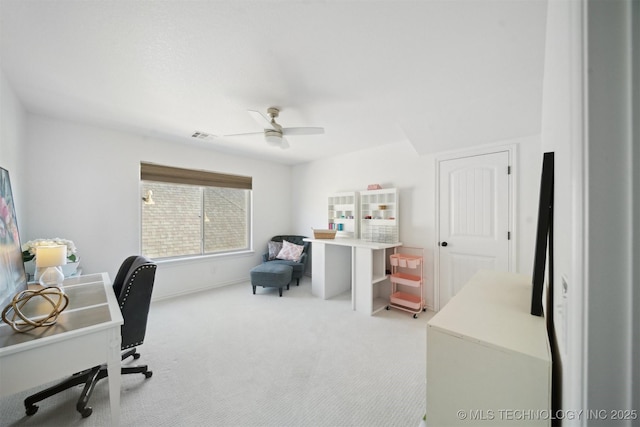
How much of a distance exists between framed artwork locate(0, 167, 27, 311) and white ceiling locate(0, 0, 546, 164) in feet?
3.32

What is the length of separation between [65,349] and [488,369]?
1960mm

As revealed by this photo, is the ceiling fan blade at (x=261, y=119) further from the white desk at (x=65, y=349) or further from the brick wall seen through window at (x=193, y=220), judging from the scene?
the brick wall seen through window at (x=193, y=220)

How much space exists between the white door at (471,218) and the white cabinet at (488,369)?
78.9 inches

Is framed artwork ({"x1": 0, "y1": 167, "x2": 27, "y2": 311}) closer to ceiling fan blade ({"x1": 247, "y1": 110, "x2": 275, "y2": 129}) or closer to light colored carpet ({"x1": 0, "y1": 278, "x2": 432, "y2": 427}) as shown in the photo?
light colored carpet ({"x1": 0, "y1": 278, "x2": 432, "y2": 427})

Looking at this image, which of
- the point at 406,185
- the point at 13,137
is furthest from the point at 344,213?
the point at 13,137

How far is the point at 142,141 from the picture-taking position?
3.45 metres

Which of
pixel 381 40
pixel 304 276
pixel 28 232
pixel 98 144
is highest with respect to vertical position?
pixel 381 40

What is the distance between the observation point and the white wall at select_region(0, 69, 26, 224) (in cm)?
194

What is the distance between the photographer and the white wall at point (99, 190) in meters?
2.75

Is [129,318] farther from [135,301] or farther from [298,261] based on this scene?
[298,261]

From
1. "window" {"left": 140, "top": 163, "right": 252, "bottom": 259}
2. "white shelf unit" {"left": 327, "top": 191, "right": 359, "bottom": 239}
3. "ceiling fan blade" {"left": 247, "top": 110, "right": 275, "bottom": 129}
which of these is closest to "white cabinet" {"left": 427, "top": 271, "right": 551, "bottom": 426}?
"ceiling fan blade" {"left": 247, "top": 110, "right": 275, "bottom": 129}

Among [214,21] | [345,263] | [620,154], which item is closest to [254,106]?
[214,21]

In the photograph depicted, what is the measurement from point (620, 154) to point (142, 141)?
4.51m

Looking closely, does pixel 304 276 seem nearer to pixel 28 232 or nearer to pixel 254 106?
pixel 254 106
